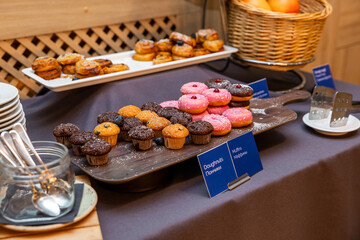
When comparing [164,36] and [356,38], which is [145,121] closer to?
[164,36]

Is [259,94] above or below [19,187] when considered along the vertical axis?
below

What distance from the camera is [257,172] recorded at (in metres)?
1.08

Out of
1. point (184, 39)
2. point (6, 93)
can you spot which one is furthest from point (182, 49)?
point (6, 93)

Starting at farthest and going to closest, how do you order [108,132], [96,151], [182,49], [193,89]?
[182,49]
[193,89]
[108,132]
[96,151]

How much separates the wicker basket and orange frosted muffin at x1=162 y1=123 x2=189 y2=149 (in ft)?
2.45

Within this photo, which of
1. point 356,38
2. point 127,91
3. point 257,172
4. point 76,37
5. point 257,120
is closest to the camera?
point 257,172

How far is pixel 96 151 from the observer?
91 cm

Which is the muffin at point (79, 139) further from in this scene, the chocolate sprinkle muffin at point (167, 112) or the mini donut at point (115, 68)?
the mini donut at point (115, 68)

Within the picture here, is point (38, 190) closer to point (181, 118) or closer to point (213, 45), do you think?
point (181, 118)

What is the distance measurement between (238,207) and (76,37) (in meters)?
1.17

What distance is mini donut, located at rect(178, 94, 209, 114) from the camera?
1.16 m

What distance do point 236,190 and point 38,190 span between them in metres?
0.49

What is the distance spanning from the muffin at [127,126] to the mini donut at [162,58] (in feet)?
1.79

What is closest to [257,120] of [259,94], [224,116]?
[224,116]
